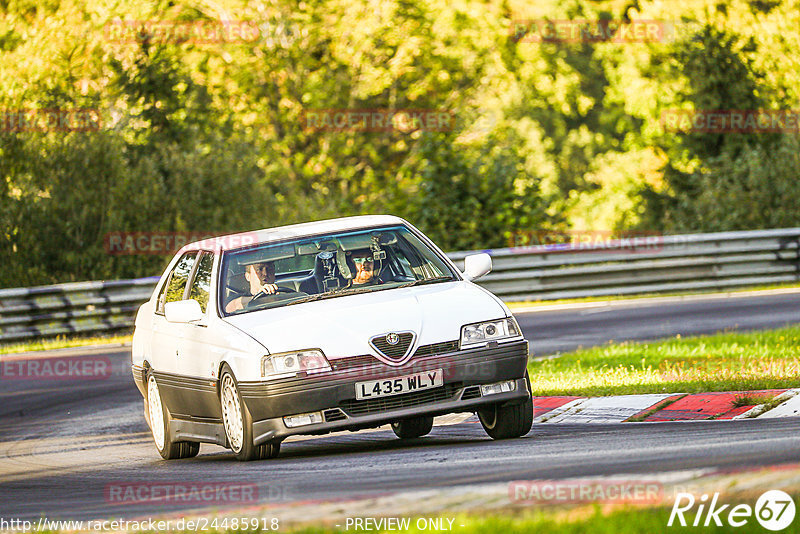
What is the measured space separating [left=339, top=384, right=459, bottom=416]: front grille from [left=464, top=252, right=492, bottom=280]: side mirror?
142 centimetres

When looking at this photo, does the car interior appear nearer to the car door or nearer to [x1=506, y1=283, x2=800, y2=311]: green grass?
the car door

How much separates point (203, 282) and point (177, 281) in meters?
0.86

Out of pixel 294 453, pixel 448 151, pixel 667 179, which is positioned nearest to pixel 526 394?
pixel 294 453

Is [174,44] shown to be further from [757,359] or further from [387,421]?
[387,421]

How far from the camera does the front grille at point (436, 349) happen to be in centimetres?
857

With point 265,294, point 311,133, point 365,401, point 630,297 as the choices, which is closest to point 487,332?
point 365,401

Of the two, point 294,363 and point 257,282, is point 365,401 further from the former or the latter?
point 257,282

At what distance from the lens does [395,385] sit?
8.53m

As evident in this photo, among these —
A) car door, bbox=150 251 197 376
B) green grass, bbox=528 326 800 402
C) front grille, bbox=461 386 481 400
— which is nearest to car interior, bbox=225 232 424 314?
car door, bbox=150 251 197 376

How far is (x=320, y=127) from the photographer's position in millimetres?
41938

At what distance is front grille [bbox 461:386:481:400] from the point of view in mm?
8727

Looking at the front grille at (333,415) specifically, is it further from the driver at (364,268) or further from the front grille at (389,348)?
the driver at (364,268)

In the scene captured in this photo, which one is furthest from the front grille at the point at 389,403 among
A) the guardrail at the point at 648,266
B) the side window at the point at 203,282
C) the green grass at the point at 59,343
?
the guardrail at the point at 648,266

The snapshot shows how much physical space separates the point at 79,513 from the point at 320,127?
3525 cm
